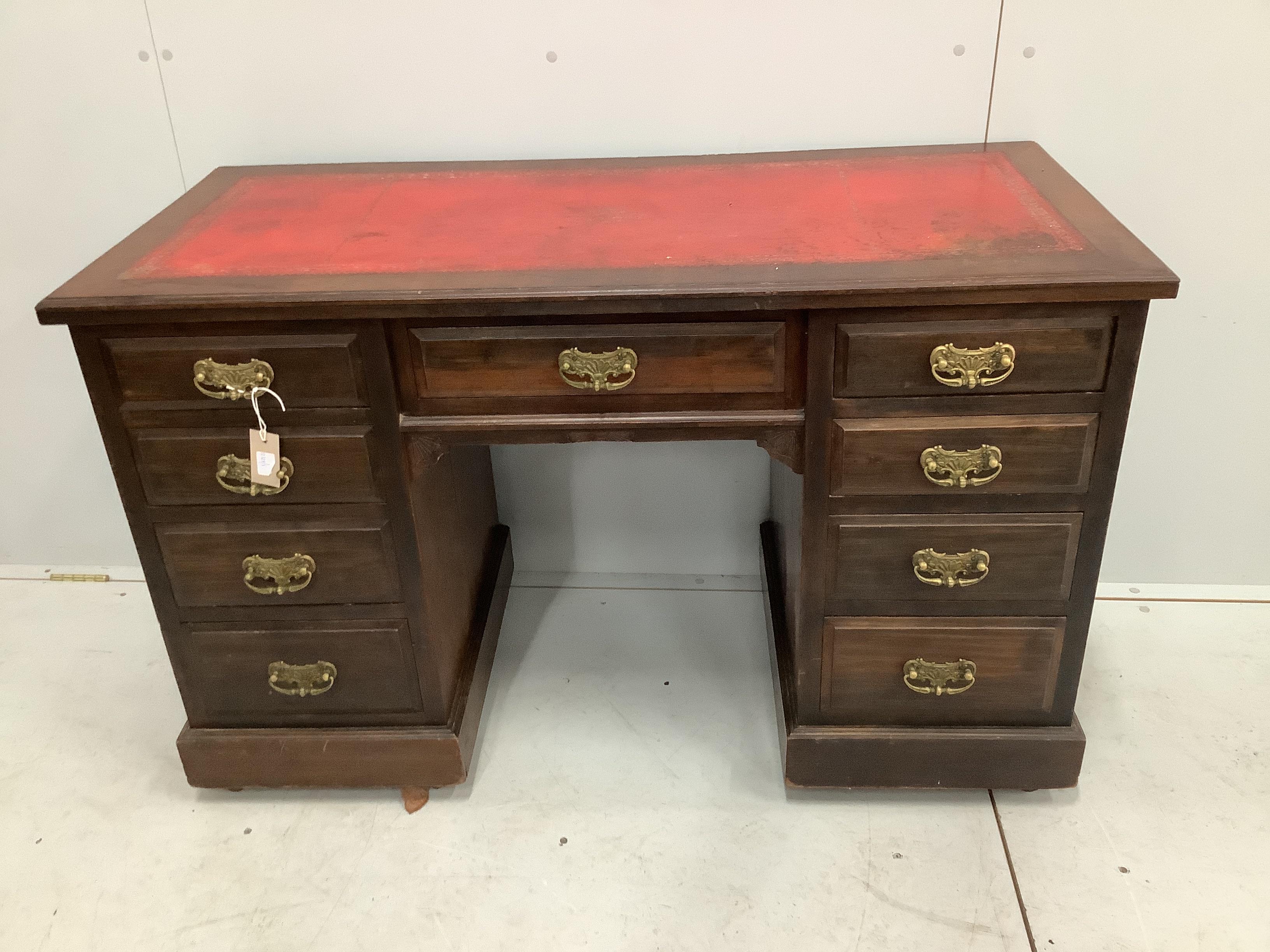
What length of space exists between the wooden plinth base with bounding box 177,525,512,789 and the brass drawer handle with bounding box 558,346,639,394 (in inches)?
25.5

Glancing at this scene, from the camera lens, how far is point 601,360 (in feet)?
4.37

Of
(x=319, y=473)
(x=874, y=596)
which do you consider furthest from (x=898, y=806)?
(x=319, y=473)

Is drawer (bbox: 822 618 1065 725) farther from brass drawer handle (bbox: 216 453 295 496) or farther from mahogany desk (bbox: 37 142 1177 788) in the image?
brass drawer handle (bbox: 216 453 295 496)

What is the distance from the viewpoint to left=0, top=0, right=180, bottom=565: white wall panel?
175 centimetres

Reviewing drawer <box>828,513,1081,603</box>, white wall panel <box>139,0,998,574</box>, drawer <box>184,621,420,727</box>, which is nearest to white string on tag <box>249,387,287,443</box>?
drawer <box>184,621,420,727</box>

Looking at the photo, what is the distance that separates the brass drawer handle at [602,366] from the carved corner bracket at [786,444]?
0.20 metres

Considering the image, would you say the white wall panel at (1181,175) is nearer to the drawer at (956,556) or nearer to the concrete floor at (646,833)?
the concrete floor at (646,833)

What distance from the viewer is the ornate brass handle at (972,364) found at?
1.29 m

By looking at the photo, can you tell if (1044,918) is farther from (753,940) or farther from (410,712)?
(410,712)

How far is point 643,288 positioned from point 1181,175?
42.3 inches

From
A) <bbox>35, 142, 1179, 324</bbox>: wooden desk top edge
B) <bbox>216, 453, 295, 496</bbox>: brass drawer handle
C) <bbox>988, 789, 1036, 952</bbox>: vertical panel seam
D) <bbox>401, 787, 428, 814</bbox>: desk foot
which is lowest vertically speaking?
<bbox>988, 789, 1036, 952</bbox>: vertical panel seam

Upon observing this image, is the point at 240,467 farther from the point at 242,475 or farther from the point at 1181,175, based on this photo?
the point at 1181,175

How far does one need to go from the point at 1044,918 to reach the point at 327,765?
3.64ft

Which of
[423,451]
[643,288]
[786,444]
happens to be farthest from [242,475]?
[786,444]
